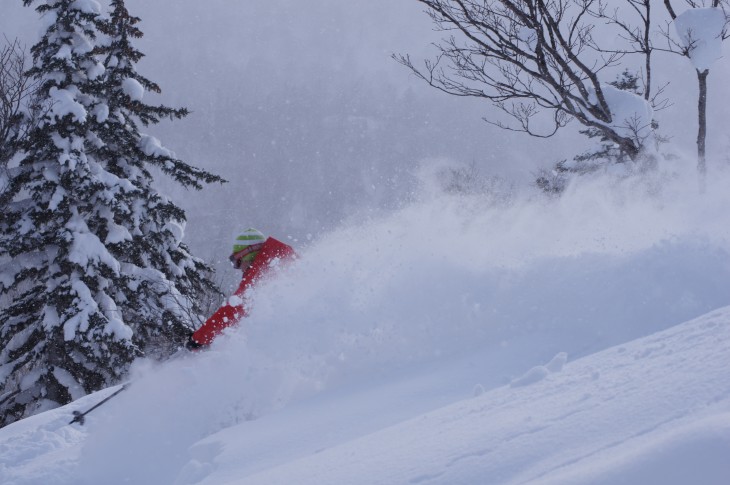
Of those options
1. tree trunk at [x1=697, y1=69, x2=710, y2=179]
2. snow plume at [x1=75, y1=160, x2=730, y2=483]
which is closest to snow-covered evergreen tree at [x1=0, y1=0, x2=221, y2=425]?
snow plume at [x1=75, y1=160, x2=730, y2=483]

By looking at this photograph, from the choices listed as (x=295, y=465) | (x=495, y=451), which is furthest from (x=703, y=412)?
(x=295, y=465)

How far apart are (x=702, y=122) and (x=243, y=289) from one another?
21.3ft

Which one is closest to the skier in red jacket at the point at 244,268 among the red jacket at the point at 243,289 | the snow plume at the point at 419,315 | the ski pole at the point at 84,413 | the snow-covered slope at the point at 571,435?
the red jacket at the point at 243,289

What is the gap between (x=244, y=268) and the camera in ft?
23.5

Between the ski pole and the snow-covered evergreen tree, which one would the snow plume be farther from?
the snow-covered evergreen tree

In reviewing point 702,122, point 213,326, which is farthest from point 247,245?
point 702,122

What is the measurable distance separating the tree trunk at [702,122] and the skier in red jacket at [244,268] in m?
5.72

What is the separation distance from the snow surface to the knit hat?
0.71 m

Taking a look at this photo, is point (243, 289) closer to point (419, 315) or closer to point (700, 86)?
point (419, 315)

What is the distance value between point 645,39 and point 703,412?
7.44 metres

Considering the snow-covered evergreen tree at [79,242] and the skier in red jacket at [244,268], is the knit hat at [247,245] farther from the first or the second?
the snow-covered evergreen tree at [79,242]

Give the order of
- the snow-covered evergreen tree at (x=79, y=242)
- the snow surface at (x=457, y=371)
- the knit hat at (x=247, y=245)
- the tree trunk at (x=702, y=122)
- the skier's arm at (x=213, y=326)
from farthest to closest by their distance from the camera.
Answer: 1. the snow-covered evergreen tree at (x=79, y=242)
2. the tree trunk at (x=702, y=122)
3. the knit hat at (x=247, y=245)
4. the skier's arm at (x=213, y=326)
5. the snow surface at (x=457, y=371)

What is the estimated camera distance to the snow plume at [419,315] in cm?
441

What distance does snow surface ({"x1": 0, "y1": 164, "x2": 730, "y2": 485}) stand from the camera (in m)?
2.11
